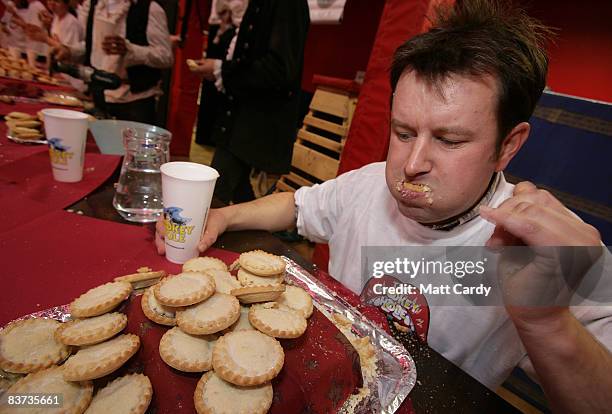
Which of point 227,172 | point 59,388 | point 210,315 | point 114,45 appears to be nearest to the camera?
point 59,388

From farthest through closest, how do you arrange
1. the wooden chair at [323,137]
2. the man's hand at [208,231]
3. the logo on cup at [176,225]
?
the wooden chair at [323,137] < the man's hand at [208,231] < the logo on cup at [176,225]

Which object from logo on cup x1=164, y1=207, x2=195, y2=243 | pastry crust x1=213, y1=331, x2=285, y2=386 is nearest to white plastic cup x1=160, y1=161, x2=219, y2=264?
logo on cup x1=164, y1=207, x2=195, y2=243

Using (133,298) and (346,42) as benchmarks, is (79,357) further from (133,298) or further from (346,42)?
(346,42)

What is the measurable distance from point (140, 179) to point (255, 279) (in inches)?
30.6

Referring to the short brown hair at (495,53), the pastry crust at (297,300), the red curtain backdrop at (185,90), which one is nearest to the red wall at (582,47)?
the short brown hair at (495,53)

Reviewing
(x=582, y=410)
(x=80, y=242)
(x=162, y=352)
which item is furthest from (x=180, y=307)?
(x=582, y=410)

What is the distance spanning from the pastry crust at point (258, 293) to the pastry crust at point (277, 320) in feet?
0.05

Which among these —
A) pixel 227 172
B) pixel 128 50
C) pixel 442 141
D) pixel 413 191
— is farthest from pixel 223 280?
pixel 128 50

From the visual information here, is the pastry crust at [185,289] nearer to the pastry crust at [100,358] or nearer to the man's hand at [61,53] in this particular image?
the pastry crust at [100,358]

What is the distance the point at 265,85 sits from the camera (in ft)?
7.44

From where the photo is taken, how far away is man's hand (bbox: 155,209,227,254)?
1112mm

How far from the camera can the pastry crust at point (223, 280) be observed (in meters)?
0.83

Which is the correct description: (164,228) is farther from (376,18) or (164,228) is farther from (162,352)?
(376,18)

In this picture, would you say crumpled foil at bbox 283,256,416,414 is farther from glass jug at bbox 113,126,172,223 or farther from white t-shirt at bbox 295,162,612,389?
glass jug at bbox 113,126,172,223
